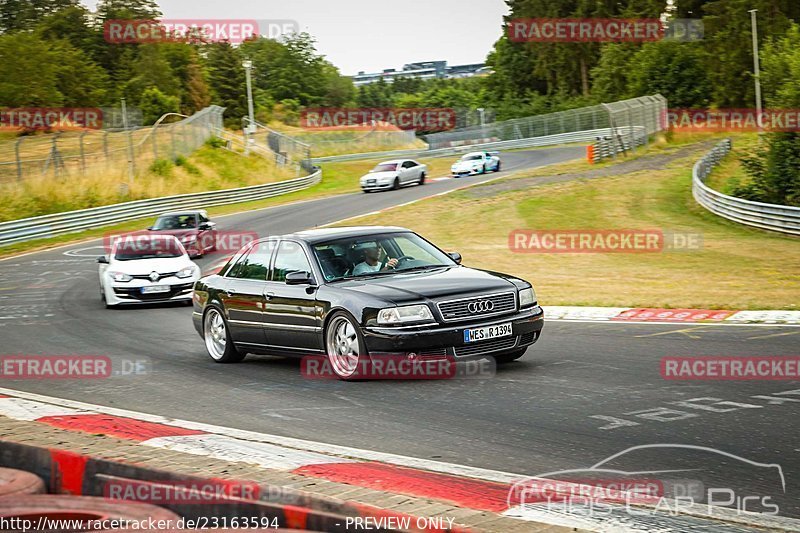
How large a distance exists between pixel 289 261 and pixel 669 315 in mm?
5805

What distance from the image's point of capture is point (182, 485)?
16.8ft

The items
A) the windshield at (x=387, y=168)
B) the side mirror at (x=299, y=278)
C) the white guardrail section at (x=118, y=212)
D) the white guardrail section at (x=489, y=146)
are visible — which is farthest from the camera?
the white guardrail section at (x=489, y=146)

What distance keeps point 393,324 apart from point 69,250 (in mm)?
26731

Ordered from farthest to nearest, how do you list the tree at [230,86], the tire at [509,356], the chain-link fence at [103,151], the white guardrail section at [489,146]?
the tree at [230,86], the white guardrail section at [489,146], the chain-link fence at [103,151], the tire at [509,356]

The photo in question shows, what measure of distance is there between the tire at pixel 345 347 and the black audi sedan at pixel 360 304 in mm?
10

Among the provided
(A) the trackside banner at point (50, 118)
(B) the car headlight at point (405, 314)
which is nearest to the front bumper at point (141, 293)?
(B) the car headlight at point (405, 314)

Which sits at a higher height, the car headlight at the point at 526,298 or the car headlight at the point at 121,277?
the car headlight at the point at 526,298

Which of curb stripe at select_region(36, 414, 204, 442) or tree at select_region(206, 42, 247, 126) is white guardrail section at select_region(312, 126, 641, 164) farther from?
curb stripe at select_region(36, 414, 204, 442)

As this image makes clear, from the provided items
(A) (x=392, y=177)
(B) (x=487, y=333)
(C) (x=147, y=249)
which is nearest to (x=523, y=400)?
(B) (x=487, y=333)

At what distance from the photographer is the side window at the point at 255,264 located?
11.6 meters

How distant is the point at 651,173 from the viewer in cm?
4541

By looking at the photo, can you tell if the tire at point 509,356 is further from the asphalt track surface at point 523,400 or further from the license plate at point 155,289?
the license plate at point 155,289

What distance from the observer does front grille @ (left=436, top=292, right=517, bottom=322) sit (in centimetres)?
979

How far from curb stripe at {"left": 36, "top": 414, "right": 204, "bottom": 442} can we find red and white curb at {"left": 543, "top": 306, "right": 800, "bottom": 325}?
754 cm
